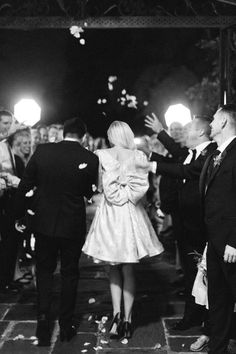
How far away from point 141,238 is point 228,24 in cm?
304

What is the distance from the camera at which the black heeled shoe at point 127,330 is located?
238 inches

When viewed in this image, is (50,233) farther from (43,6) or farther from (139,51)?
(139,51)

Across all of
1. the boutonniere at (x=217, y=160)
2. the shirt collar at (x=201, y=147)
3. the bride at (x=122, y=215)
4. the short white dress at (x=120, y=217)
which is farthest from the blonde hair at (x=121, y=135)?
the boutonniere at (x=217, y=160)

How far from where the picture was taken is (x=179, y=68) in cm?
2530

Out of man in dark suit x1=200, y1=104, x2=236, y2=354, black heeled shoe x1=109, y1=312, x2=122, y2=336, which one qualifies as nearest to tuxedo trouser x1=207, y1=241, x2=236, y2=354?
man in dark suit x1=200, y1=104, x2=236, y2=354

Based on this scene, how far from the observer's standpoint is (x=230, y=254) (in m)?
4.78

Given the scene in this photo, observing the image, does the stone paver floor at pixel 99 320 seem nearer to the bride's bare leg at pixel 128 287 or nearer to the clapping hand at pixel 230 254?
the bride's bare leg at pixel 128 287

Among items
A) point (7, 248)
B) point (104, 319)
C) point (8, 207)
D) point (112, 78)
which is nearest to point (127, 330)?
point (104, 319)

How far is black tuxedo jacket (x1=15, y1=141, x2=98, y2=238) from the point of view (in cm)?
579

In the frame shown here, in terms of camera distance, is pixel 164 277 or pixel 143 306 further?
pixel 164 277

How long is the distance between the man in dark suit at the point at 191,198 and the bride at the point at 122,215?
0.99 feet

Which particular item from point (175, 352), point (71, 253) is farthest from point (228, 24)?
point (175, 352)

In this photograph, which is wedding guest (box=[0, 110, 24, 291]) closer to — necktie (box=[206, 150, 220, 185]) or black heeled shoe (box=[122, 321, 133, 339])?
black heeled shoe (box=[122, 321, 133, 339])

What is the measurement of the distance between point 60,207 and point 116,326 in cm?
145
